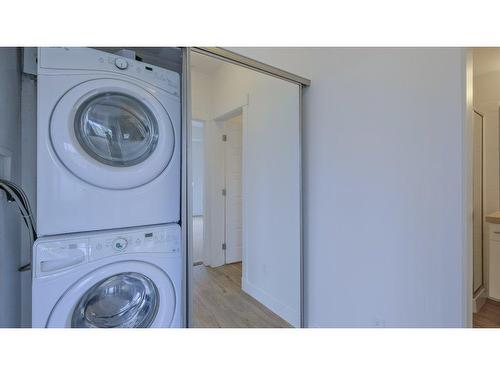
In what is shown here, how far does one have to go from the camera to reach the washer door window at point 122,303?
3.59 feet

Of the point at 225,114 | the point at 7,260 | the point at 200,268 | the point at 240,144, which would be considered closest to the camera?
the point at 7,260

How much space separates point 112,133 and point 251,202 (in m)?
1.14

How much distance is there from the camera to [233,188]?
1.91m

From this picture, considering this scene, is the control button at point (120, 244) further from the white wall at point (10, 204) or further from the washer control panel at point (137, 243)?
the white wall at point (10, 204)

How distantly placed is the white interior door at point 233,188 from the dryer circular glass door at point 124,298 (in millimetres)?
747

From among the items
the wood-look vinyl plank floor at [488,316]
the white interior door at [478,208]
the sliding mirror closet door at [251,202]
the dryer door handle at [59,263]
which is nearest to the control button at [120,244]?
the dryer door handle at [59,263]

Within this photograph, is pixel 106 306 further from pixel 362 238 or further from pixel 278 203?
pixel 362 238

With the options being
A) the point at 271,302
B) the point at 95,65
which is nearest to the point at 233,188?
the point at 271,302

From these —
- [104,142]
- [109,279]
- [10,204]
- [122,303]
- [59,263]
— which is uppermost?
[104,142]

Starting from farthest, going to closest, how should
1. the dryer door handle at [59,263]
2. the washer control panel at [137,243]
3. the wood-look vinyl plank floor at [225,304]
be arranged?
the wood-look vinyl plank floor at [225,304] → the washer control panel at [137,243] → the dryer door handle at [59,263]

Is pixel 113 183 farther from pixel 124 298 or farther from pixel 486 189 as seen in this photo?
pixel 486 189
